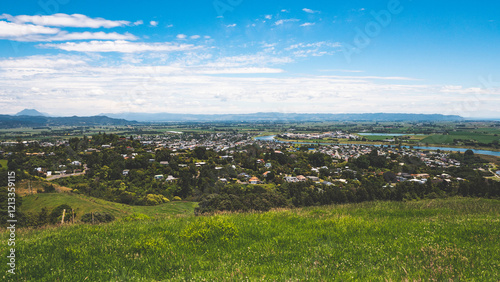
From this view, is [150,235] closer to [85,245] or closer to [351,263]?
[85,245]

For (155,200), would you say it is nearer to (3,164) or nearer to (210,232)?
(210,232)

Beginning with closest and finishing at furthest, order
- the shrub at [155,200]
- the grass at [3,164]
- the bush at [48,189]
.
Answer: the bush at [48,189], the shrub at [155,200], the grass at [3,164]

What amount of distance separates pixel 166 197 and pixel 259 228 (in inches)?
2194

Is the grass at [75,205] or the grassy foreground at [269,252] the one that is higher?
the grassy foreground at [269,252]

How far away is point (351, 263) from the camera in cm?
573

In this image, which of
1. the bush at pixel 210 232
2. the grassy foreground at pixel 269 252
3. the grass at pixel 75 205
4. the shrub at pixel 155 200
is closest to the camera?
the grassy foreground at pixel 269 252

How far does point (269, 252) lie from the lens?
6.40 m

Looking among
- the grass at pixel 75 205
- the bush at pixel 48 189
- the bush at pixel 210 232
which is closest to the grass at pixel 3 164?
the bush at pixel 48 189

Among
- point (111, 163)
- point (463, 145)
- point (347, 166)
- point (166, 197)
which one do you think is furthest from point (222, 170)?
point (463, 145)

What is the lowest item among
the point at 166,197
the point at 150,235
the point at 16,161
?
the point at 166,197

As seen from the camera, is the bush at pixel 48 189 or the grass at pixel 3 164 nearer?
the bush at pixel 48 189

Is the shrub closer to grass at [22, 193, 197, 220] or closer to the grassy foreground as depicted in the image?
grass at [22, 193, 197, 220]

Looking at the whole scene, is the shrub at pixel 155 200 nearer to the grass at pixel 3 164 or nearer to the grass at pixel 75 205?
the grass at pixel 75 205

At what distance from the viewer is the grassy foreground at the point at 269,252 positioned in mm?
5180
